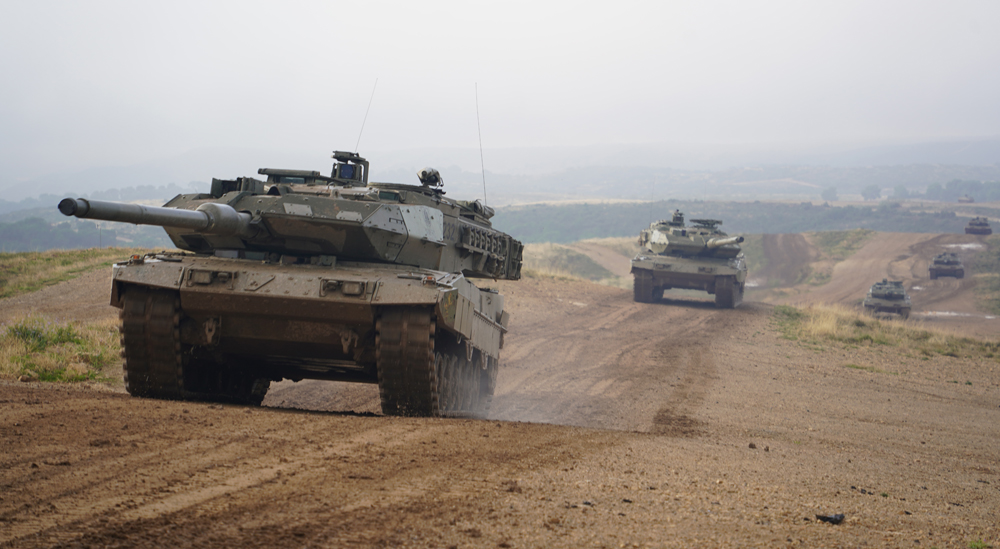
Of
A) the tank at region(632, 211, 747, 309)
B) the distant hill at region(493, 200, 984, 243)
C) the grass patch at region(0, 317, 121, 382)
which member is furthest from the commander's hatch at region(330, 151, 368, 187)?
the distant hill at region(493, 200, 984, 243)

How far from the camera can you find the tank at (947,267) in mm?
43344

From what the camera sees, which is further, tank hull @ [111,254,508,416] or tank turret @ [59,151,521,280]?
tank turret @ [59,151,521,280]

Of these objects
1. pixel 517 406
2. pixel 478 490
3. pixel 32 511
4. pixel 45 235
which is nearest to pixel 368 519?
pixel 478 490

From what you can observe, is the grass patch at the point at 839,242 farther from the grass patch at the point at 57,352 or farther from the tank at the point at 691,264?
the grass patch at the point at 57,352

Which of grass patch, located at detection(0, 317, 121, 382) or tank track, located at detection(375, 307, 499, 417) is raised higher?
tank track, located at detection(375, 307, 499, 417)

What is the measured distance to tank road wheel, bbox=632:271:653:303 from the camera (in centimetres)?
2862

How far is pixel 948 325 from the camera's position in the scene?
30.9 meters

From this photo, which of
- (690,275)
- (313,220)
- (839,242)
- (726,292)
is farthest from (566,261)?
(313,220)

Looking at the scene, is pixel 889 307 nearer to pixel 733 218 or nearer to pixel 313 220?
pixel 313 220

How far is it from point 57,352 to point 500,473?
9697 millimetres

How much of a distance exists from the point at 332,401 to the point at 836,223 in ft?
339

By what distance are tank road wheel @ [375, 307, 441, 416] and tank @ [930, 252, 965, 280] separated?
43981mm

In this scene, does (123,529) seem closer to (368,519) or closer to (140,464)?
(368,519)

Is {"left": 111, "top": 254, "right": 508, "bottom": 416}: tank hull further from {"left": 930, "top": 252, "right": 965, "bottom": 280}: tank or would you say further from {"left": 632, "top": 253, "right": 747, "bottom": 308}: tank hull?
{"left": 930, "top": 252, "right": 965, "bottom": 280}: tank
